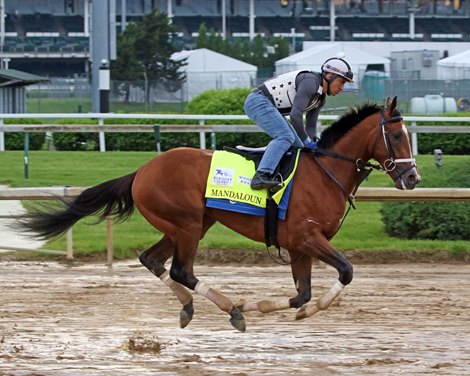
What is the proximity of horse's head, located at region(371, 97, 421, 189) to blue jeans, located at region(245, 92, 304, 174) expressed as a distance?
1.77ft

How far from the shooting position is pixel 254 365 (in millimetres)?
5871

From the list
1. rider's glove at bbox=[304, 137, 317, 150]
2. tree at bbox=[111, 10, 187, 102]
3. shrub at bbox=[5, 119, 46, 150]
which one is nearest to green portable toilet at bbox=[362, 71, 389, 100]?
tree at bbox=[111, 10, 187, 102]

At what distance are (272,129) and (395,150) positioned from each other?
815 millimetres

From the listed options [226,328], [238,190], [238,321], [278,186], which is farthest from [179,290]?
[278,186]

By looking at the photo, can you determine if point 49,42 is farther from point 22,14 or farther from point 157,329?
point 157,329

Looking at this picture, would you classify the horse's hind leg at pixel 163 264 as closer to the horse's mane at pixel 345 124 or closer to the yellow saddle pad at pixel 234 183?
the yellow saddle pad at pixel 234 183

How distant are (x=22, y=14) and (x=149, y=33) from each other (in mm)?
17077

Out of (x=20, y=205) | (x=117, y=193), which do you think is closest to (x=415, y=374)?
(x=117, y=193)

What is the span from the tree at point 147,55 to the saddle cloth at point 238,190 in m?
29.3

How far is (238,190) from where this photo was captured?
6.87m

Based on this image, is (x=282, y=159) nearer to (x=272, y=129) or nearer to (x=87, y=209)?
(x=272, y=129)

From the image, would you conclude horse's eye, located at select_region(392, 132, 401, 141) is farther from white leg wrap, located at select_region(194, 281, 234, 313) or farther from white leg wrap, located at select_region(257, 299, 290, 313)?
white leg wrap, located at select_region(194, 281, 234, 313)

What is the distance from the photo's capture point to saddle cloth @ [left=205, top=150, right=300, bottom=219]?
6.80 meters

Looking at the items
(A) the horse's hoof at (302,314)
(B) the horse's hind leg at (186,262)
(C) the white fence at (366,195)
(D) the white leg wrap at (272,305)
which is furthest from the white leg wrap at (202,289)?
(C) the white fence at (366,195)
